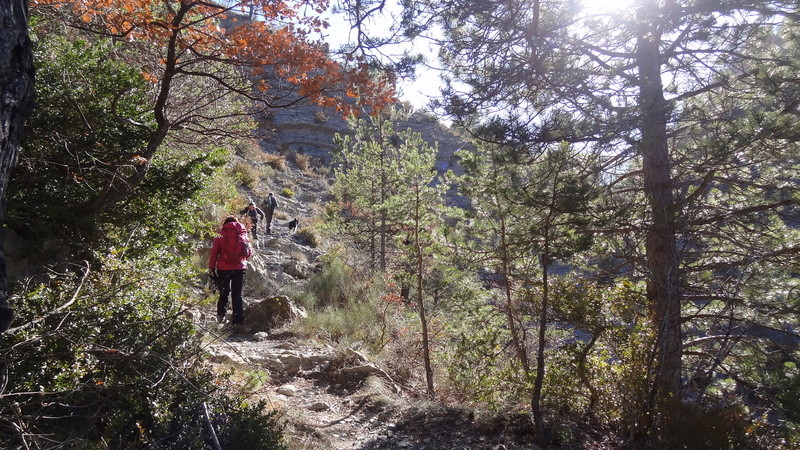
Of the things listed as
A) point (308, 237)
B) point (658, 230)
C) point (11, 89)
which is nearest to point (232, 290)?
point (11, 89)

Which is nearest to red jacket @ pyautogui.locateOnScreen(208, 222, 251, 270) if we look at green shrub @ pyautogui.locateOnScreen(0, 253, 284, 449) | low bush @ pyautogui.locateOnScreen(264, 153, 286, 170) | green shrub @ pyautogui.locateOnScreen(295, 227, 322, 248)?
green shrub @ pyautogui.locateOnScreen(0, 253, 284, 449)

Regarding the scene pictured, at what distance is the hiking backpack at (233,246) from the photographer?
6.99m

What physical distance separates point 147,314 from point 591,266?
4.36 metres

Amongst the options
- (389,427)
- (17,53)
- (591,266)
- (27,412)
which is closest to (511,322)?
(591,266)

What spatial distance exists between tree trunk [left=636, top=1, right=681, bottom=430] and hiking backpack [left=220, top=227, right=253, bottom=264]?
5.16 m

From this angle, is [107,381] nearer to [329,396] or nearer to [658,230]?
Result: [329,396]

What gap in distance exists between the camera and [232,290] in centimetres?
724

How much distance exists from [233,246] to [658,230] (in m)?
5.37

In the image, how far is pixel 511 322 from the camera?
16.1 ft

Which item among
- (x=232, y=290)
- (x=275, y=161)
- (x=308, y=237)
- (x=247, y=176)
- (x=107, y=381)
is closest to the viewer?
(x=107, y=381)

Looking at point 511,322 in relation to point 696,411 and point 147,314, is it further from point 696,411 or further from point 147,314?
point 147,314

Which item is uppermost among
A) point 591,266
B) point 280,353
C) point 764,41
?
point 764,41

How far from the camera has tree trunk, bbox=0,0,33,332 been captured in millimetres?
2004

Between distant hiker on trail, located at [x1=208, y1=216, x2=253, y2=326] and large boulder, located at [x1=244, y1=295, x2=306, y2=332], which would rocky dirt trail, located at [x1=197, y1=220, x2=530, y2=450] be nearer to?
large boulder, located at [x1=244, y1=295, x2=306, y2=332]
